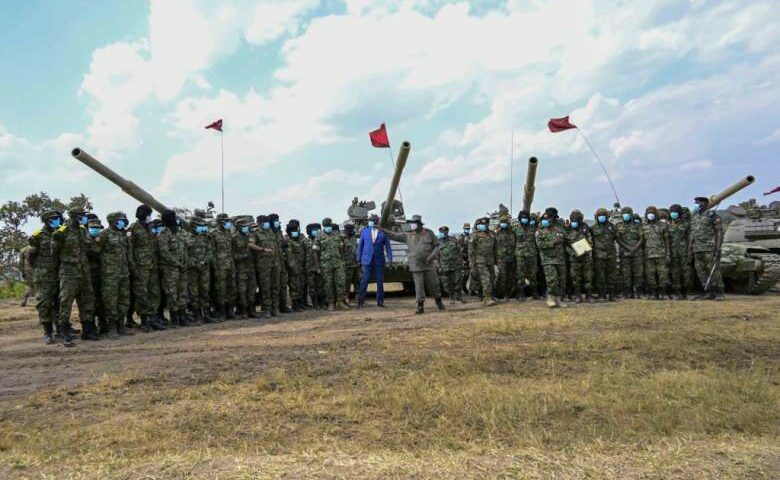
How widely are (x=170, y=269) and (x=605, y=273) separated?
28.1 feet

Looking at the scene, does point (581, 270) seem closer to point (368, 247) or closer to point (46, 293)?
point (368, 247)

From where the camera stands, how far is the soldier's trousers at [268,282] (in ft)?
36.8

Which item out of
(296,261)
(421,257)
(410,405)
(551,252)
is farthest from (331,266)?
(410,405)

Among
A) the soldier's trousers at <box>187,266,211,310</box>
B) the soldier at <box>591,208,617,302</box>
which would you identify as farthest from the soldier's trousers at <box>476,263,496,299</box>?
the soldier's trousers at <box>187,266,211,310</box>

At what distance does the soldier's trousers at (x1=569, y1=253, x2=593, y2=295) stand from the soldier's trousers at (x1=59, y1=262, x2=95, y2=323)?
8912 millimetres

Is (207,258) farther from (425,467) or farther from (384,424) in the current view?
(425,467)

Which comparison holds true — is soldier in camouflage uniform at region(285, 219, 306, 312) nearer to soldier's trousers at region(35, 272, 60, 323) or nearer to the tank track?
soldier's trousers at region(35, 272, 60, 323)

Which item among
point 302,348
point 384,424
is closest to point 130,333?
point 302,348

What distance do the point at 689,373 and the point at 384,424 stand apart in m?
3.00

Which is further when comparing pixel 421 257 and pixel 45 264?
pixel 421 257

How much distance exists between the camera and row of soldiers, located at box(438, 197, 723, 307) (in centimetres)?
1185

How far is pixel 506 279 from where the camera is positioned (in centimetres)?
1327

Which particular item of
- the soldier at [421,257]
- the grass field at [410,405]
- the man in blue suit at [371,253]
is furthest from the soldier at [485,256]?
the grass field at [410,405]

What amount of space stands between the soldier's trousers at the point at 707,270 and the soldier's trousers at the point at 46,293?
11.3 metres
